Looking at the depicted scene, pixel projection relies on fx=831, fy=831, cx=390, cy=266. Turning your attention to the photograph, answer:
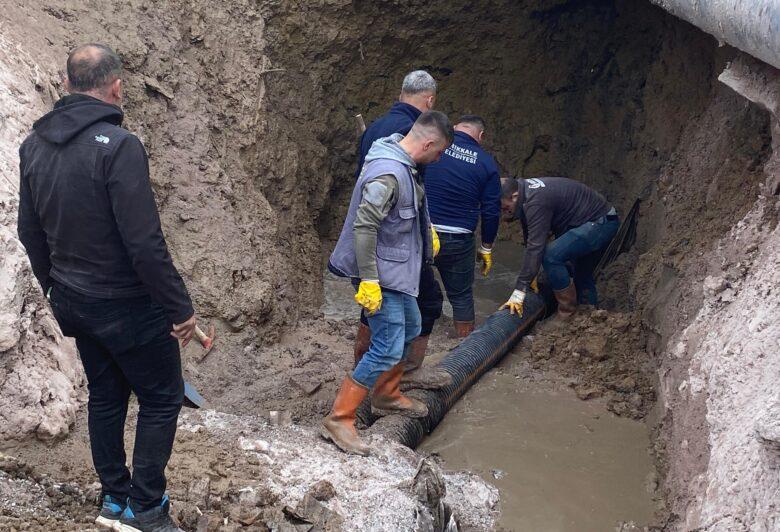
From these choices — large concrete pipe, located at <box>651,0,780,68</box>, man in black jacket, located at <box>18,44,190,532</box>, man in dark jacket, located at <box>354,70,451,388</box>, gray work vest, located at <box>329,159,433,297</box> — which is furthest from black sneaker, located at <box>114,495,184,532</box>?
large concrete pipe, located at <box>651,0,780,68</box>

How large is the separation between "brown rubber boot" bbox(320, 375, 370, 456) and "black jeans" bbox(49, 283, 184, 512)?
127 centimetres

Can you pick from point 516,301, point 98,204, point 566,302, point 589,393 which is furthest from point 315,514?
point 566,302

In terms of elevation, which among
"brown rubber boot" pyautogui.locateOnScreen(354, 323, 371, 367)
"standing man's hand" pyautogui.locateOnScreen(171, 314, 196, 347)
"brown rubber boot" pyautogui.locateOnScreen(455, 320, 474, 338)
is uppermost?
"standing man's hand" pyautogui.locateOnScreen(171, 314, 196, 347)

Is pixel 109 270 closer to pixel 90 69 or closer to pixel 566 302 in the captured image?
pixel 90 69

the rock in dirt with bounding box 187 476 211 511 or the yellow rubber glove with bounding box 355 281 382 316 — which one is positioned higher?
the yellow rubber glove with bounding box 355 281 382 316

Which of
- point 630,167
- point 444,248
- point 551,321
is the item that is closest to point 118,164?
point 444,248

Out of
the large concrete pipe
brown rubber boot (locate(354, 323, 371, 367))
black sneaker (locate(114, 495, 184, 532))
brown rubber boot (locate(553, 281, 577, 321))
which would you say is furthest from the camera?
brown rubber boot (locate(553, 281, 577, 321))

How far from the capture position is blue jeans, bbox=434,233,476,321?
244 inches

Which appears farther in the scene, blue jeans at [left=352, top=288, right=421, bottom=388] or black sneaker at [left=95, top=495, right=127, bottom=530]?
blue jeans at [left=352, top=288, right=421, bottom=388]

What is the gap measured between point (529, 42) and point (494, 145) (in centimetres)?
113

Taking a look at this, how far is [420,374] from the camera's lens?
534cm

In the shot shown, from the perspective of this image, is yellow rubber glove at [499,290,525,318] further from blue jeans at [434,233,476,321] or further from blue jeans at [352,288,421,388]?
blue jeans at [352,288,421,388]

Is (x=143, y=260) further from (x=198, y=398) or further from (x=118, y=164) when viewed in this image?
(x=198, y=398)

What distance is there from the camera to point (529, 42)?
8492 mm
